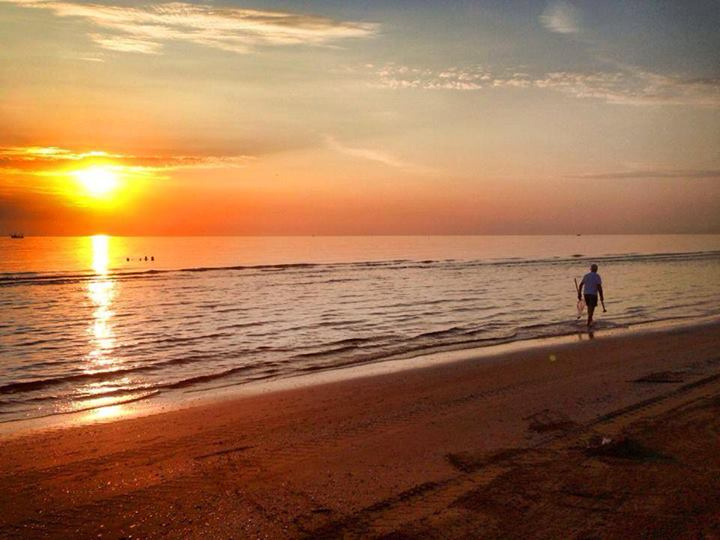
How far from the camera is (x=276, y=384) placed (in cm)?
1330

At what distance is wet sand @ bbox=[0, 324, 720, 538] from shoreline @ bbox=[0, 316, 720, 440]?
72cm

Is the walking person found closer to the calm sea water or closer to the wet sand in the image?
the calm sea water

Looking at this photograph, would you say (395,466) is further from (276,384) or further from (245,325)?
(245,325)

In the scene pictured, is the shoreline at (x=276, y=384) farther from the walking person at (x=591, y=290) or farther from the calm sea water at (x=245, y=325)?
the walking person at (x=591, y=290)

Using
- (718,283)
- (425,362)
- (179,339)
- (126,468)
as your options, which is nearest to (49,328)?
(179,339)

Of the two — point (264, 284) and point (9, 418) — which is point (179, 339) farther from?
point (264, 284)

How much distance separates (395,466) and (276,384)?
652cm

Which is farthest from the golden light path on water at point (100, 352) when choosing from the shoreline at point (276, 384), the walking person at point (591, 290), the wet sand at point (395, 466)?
the walking person at point (591, 290)

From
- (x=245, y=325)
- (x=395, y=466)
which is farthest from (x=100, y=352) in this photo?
(x=395, y=466)

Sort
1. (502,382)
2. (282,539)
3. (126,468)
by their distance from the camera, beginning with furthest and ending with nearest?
(502,382)
(126,468)
(282,539)

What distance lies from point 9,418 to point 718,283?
1768 inches

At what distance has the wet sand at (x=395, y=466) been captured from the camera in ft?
18.6

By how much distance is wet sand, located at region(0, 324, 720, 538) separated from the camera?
18.6ft

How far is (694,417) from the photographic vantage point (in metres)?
8.59
